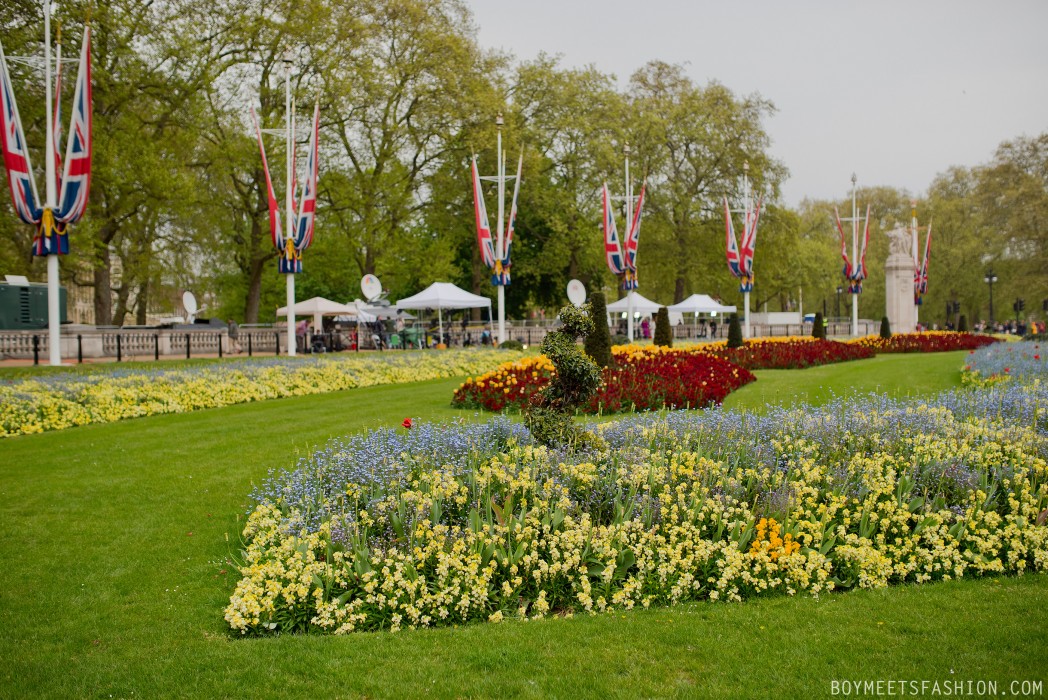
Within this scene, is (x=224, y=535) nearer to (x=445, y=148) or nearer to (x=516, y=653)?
(x=516, y=653)

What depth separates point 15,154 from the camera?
667 inches

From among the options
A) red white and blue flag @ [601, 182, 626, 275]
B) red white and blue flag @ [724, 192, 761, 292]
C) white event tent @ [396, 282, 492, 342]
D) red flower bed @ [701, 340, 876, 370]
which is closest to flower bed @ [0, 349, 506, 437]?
red flower bed @ [701, 340, 876, 370]

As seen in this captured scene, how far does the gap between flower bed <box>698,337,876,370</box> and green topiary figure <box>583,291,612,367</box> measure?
585 cm

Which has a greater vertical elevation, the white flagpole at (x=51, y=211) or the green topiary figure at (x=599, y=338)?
the white flagpole at (x=51, y=211)

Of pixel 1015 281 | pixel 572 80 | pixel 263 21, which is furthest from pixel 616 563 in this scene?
pixel 1015 281

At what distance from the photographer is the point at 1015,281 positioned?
159 feet

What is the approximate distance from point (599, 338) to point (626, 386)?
5.61ft

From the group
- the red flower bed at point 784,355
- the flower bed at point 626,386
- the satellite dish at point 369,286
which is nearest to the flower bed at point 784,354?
the red flower bed at point 784,355

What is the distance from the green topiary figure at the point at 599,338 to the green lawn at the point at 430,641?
839 centimetres

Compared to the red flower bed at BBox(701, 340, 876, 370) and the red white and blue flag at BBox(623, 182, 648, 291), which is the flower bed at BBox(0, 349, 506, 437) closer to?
the red flower bed at BBox(701, 340, 876, 370)

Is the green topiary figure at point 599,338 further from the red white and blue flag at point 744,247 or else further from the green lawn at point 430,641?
the red white and blue flag at point 744,247

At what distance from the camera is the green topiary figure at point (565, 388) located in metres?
6.97

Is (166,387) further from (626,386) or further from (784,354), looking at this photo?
(784,354)

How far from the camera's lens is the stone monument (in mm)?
44688
